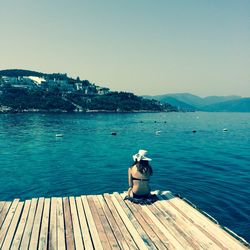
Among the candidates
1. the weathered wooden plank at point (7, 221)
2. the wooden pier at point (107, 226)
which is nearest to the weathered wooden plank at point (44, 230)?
the wooden pier at point (107, 226)

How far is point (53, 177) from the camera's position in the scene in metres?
36.0

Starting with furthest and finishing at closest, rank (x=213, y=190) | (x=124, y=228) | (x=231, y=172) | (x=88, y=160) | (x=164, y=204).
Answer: (x=88, y=160), (x=231, y=172), (x=213, y=190), (x=164, y=204), (x=124, y=228)

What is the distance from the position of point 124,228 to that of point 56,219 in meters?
3.43

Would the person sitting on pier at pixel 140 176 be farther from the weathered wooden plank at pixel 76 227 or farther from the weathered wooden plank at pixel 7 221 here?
the weathered wooden plank at pixel 7 221

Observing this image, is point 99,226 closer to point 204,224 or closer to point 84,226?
point 84,226

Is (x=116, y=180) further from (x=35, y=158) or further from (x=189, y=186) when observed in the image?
(x=35, y=158)

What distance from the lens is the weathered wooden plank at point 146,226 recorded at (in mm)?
11808

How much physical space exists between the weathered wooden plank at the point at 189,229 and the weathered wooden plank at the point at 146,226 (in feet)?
4.01

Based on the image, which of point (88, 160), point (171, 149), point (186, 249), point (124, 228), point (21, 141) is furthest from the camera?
point (21, 141)

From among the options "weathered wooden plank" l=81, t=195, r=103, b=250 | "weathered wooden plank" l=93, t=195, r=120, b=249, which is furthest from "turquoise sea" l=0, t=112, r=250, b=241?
"weathered wooden plank" l=81, t=195, r=103, b=250

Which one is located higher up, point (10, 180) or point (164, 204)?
point (164, 204)

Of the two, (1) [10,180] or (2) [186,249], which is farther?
(1) [10,180]

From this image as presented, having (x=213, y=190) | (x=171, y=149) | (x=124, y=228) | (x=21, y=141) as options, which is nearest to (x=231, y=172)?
(x=213, y=190)

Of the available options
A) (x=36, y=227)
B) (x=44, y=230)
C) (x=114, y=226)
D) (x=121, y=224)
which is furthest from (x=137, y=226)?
(x=36, y=227)
